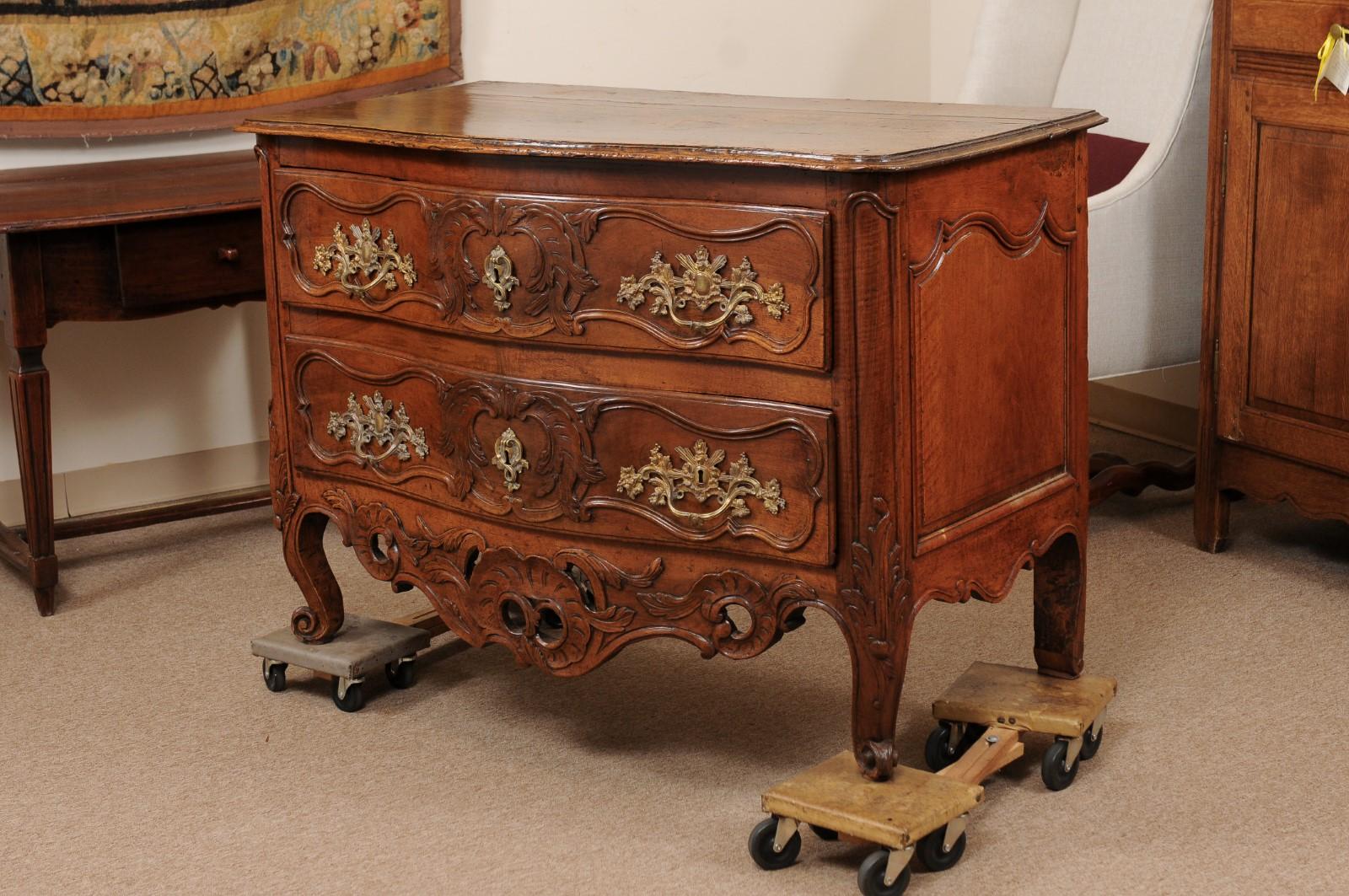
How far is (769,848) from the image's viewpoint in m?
2.18


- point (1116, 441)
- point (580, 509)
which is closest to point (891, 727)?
point (580, 509)

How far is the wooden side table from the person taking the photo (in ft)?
10.2

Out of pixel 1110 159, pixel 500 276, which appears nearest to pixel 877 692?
pixel 500 276

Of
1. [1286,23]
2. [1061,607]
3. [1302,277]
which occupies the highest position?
[1286,23]

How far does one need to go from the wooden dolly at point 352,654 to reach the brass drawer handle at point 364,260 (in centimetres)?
64

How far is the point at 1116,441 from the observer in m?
4.18

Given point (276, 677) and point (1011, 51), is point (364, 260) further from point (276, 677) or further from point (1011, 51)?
point (1011, 51)

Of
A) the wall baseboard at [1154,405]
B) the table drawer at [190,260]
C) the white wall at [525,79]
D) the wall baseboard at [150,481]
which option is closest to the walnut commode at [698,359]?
the table drawer at [190,260]

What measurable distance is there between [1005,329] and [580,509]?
647 mm

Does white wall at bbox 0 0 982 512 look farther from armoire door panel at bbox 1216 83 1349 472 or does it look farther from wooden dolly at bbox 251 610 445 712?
armoire door panel at bbox 1216 83 1349 472

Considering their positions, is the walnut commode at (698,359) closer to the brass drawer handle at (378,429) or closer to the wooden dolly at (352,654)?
the brass drawer handle at (378,429)

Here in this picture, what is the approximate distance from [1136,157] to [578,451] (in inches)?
76.6

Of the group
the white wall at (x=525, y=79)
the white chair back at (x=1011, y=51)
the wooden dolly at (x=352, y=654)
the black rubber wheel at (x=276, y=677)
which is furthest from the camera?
the white chair back at (x=1011, y=51)

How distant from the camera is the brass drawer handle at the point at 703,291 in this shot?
2092 millimetres
